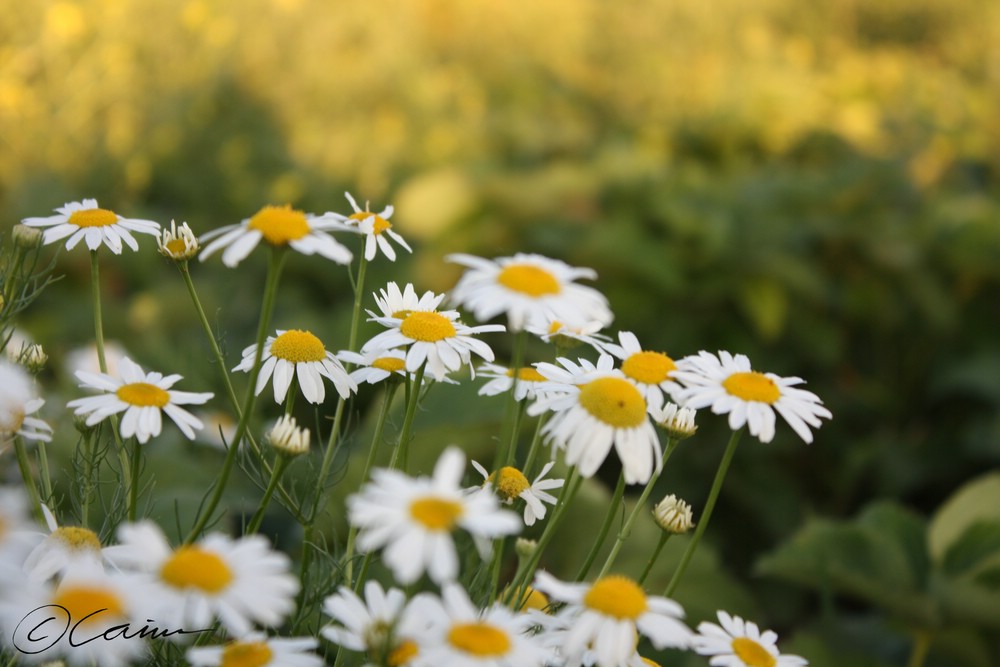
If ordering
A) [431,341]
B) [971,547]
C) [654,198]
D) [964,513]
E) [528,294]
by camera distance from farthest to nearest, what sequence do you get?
[654,198]
[964,513]
[971,547]
[431,341]
[528,294]

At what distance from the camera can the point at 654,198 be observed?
8.39ft

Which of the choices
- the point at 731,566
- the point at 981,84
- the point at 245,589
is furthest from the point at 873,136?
the point at 245,589

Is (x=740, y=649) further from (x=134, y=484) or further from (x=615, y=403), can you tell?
(x=134, y=484)

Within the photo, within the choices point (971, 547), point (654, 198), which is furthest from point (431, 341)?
point (654, 198)

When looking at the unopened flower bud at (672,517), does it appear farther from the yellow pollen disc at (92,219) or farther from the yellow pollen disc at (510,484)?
the yellow pollen disc at (92,219)

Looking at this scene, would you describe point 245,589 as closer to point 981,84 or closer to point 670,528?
point 670,528

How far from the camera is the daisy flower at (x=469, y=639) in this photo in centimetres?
44

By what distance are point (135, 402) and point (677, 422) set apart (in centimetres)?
34

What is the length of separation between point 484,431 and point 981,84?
12.1ft

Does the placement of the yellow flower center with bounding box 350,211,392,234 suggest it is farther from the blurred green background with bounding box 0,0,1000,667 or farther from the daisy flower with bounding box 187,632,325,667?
the blurred green background with bounding box 0,0,1000,667

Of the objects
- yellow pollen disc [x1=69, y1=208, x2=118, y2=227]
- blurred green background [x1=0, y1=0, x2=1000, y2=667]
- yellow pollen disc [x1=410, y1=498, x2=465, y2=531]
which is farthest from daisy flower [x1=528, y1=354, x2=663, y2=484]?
blurred green background [x1=0, y1=0, x2=1000, y2=667]

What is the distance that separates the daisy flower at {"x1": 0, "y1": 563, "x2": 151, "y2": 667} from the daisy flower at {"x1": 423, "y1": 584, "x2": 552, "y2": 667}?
0.13 m

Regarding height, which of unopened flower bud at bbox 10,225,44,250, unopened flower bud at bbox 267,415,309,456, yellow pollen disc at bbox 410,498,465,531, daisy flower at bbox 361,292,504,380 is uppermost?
daisy flower at bbox 361,292,504,380

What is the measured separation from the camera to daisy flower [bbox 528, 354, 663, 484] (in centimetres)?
52
